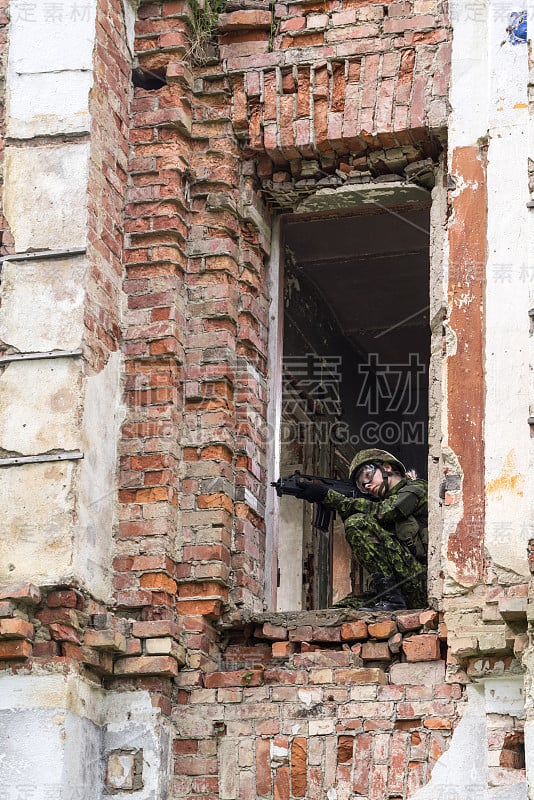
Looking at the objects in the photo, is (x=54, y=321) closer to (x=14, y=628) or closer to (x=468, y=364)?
(x=14, y=628)

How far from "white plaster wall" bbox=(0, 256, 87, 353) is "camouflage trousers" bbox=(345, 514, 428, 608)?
162 centimetres

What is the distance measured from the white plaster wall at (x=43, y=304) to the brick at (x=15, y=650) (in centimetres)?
129

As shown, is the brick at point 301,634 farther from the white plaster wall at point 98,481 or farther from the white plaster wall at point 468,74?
the white plaster wall at point 468,74

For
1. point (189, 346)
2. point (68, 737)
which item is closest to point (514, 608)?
point (68, 737)

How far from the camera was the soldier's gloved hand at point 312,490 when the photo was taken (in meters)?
7.16

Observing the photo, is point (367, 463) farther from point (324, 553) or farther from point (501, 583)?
point (324, 553)

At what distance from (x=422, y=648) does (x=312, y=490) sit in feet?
4.13

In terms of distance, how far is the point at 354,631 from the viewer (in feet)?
20.9

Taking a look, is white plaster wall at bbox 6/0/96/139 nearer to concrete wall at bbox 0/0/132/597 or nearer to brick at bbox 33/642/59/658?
concrete wall at bbox 0/0/132/597

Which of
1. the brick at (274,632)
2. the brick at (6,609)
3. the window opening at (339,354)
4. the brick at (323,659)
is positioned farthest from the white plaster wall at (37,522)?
Result: the window opening at (339,354)

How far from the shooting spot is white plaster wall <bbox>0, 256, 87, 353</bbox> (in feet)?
21.0

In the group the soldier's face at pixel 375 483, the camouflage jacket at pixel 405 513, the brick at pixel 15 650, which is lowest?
the brick at pixel 15 650

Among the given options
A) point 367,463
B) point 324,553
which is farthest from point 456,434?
point 324,553

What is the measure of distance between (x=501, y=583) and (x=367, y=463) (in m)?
1.44
